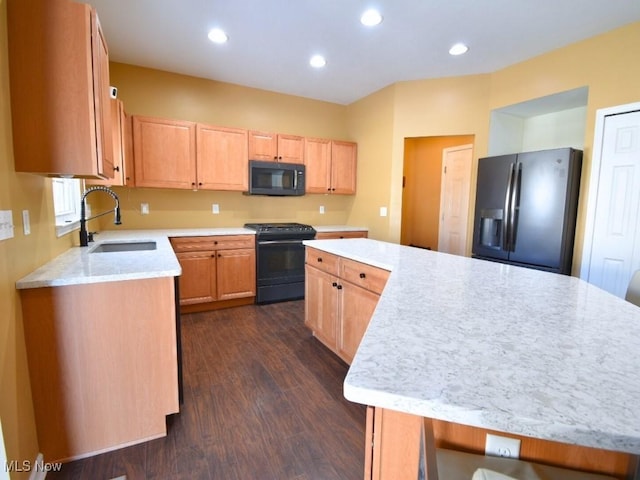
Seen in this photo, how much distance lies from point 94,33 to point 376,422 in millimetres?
2044

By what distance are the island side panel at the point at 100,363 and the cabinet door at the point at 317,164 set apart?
303 cm

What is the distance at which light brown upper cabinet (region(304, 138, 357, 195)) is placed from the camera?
4397 millimetres

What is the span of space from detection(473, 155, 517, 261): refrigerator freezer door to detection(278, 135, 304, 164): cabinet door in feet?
7.23

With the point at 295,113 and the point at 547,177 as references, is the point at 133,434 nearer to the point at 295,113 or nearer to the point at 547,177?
the point at 547,177

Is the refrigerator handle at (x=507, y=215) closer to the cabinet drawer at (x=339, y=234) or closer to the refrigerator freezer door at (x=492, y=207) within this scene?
the refrigerator freezer door at (x=492, y=207)

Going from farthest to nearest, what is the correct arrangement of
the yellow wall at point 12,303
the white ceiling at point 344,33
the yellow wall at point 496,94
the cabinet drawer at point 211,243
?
1. the cabinet drawer at point 211,243
2. the yellow wall at point 496,94
3. the white ceiling at point 344,33
4. the yellow wall at point 12,303

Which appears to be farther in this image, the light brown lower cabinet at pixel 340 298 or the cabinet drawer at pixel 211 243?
the cabinet drawer at pixel 211 243

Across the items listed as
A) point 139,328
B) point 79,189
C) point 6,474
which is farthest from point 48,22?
point 6,474

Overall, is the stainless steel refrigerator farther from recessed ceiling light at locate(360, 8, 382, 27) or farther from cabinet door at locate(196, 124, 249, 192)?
cabinet door at locate(196, 124, 249, 192)

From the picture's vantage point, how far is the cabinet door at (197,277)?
11.3 ft

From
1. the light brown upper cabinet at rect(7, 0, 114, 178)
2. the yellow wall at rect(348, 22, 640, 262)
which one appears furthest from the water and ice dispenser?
the light brown upper cabinet at rect(7, 0, 114, 178)

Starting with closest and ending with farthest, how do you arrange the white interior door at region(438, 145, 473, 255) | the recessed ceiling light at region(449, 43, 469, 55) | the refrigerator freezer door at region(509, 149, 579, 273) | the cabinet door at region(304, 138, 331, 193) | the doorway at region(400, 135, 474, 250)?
the refrigerator freezer door at region(509, 149, 579, 273)
the recessed ceiling light at region(449, 43, 469, 55)
the cabinet door at region(304, 138, 331, 193)
the white interior door at region(438, 145, 473, 255)
the doorway at region(400, 135, 474, 250)

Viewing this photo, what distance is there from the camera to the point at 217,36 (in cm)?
290

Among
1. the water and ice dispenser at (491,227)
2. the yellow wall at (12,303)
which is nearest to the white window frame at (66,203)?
the yellow wall at (12,303)
